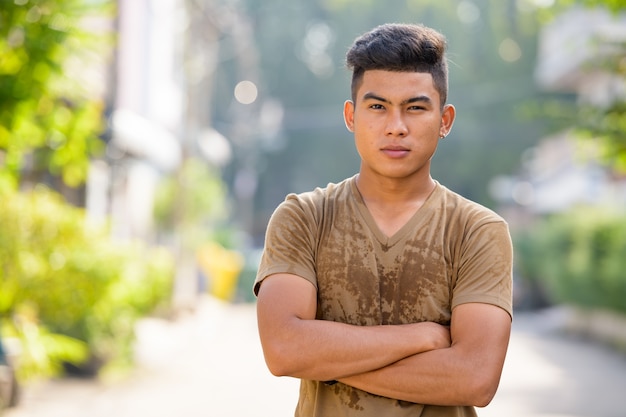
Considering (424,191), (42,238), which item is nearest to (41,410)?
(42,238)

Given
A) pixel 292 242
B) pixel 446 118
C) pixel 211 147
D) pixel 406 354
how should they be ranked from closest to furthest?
1. pixel 406 354
2. pixel 292 242
3. pixel 446 118
4. pixel 211 147

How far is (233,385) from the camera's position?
1403 centimetres

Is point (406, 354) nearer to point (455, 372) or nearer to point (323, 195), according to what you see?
point (455, 372)

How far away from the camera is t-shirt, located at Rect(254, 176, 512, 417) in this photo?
3.29 meters

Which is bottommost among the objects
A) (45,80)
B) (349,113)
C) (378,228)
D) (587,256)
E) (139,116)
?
(378,228)

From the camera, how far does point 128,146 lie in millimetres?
21688

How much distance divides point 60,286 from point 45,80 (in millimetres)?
4646

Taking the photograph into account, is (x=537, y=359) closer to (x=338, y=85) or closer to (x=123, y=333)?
(x=123, y=333)

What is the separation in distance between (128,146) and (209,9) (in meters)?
10.8

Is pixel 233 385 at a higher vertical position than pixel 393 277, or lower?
lower

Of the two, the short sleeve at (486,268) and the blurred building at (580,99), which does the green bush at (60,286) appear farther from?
the blurred building at (580,99)

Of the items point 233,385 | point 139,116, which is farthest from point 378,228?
point 139,116

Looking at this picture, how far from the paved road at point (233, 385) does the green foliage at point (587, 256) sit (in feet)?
3.82

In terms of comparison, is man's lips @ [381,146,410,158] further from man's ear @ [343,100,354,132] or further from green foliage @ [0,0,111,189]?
green foliage @ [0,0,111,189]
